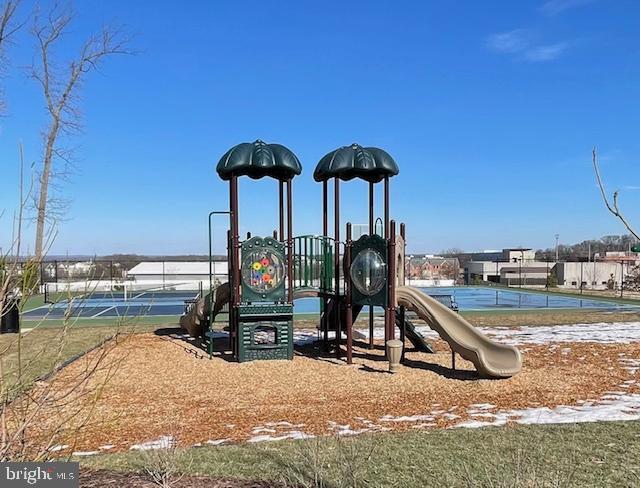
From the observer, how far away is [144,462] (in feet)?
13.6

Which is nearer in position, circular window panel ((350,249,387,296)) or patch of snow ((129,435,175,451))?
patch of snow ((129,435,175,451))

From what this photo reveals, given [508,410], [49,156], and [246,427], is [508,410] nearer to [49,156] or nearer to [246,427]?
[246,427]

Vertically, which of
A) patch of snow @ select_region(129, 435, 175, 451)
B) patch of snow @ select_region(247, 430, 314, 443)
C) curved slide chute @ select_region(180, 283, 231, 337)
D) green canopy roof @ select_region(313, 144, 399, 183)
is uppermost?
green canopy roof @ select_region(313, 144, 399, 183)

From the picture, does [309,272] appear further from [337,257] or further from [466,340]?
[466,340]

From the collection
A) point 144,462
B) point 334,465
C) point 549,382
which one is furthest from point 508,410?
point 144,462

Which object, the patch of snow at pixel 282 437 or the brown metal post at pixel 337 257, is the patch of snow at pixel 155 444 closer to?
the patch of snow at pixel 282 437

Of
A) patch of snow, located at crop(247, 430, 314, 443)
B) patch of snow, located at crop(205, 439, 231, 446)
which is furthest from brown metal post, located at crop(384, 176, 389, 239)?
patch of snow, located at crop(205, 439, 231, 446)

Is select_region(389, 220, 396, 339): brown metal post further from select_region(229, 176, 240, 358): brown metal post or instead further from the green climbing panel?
select_region(229, 176, 240, 358): brown metal post

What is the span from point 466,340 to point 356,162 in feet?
12.9

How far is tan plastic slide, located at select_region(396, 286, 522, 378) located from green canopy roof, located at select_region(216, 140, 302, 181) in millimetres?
3216

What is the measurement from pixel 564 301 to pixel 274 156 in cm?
1832

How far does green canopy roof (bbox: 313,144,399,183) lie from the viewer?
10.2 meters

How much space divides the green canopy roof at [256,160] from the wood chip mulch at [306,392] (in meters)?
3.62

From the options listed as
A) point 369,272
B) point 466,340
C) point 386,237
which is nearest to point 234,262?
point 369,272
